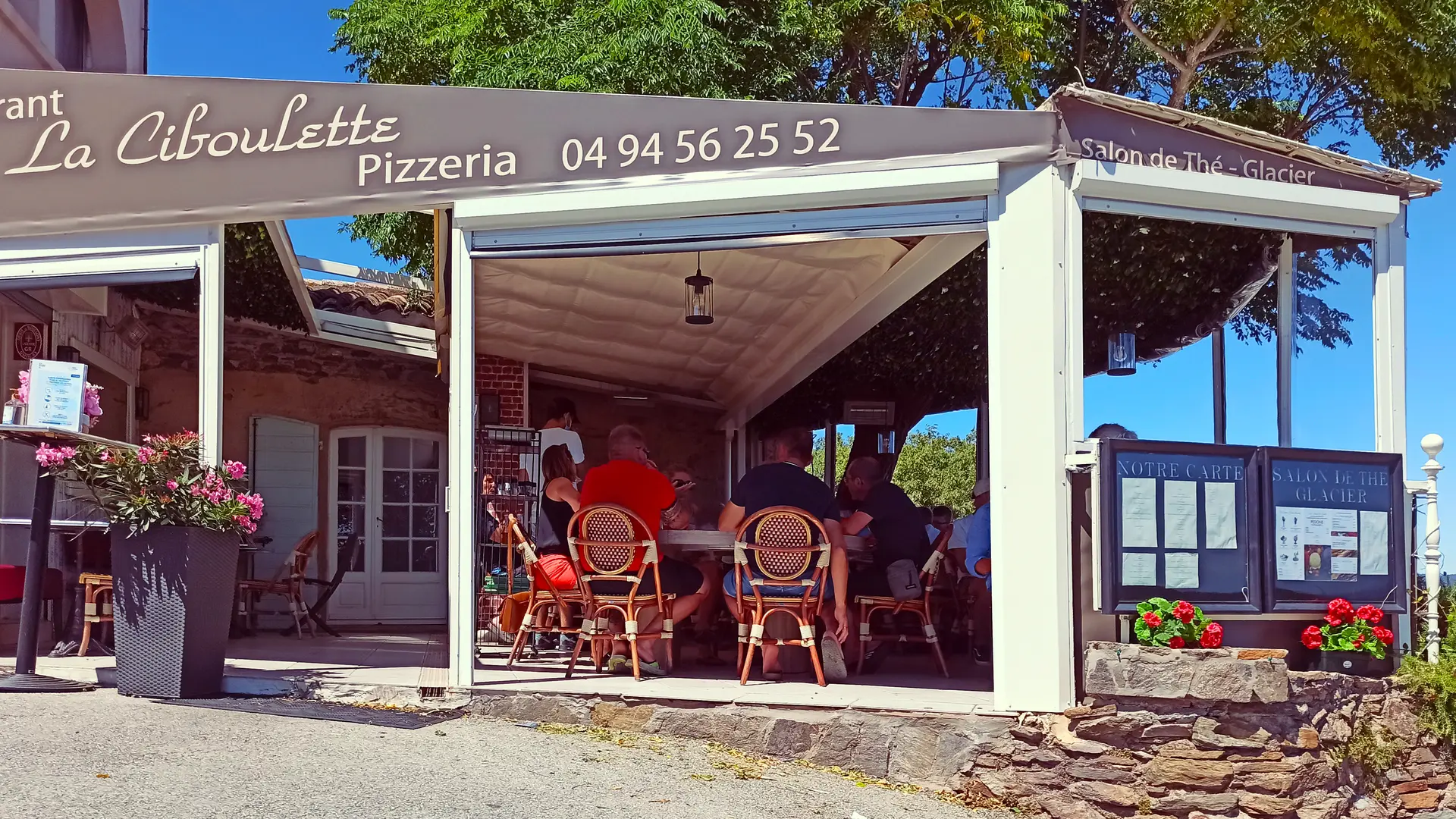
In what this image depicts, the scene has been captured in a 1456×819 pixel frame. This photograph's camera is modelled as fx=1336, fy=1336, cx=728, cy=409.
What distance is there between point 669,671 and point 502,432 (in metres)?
4.35

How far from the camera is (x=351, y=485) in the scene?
35.9 feet

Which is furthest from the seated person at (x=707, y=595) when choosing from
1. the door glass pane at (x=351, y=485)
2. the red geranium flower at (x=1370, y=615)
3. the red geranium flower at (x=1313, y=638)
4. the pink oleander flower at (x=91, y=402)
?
the door glass pane at (x=351, y=485)

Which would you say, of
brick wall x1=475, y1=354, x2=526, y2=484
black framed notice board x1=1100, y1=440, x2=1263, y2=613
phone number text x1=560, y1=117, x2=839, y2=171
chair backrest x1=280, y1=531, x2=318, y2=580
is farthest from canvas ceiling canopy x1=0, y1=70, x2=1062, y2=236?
brick wall x1=475, y1=354, x2=526, y2=484

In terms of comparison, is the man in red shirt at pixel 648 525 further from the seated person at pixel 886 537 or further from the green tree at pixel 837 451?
the green tree at pixel 837 451

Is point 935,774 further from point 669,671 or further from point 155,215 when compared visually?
point 155,215

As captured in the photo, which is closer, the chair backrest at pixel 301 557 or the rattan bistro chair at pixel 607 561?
the rattan bistro chair at pixel 607 561

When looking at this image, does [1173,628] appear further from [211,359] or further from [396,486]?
[396,486]

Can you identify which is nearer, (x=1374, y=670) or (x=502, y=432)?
(x=1374, y=670)

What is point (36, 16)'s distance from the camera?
10.4 m

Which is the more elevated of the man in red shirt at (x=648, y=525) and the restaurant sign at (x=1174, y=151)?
the restaurant sign at (x=1174, y=151)

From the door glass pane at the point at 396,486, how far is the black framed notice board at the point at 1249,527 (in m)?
7.26

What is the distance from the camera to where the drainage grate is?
518cm

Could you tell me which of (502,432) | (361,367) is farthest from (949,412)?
(361,367)

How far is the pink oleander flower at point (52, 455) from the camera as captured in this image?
5.40 m
